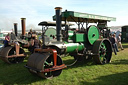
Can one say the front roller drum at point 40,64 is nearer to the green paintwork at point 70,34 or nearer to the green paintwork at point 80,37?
the green paintwork at point 70,34

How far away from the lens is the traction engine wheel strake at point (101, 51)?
16.5 feet

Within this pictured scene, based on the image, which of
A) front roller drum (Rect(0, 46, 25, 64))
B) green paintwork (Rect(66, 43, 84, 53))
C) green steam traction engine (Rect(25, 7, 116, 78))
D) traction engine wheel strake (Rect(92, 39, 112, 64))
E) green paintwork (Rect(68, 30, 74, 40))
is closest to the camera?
green steam traction engine (Rect(25, 7, 116, 78))

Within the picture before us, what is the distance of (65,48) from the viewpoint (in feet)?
13.7

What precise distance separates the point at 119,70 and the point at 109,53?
136 centimetres

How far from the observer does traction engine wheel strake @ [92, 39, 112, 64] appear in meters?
5.02

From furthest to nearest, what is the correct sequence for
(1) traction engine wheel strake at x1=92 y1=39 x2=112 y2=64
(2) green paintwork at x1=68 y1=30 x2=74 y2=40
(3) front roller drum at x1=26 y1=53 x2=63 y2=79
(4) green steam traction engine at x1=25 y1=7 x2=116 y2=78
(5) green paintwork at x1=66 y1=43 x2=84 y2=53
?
1. (1) traction engine wheel strake at x1=92 y1=39 x2=112 y2=64
2. (2) green paintwork at x1=68 y1=30 x2=74 y2=40
3. (5) green paintwork at x1=66 y1=43 x2=84 y2=53
4. (4) green steam traction engine at x1=25 y1=7 x2=116 y2=78
5. (3) front roller drum at x1=26 y1=53 x2=63 y2=79

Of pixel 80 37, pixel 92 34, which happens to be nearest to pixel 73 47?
pixel 80 37

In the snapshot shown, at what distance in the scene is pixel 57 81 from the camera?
3543 millimetres

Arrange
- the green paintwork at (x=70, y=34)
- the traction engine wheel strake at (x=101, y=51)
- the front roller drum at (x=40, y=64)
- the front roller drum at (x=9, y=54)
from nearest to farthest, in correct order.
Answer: the front roller drum at (x=40, y=64)
the green paintwork at (x=70, y=34)
the traction engine wheel strake at (x=101, y=51)
the front roller drum at (x=9, y=54)

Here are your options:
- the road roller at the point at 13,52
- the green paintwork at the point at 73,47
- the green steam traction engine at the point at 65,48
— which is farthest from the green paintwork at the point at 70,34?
the road roller at the point at 13,52

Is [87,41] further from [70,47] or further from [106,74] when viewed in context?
[106,74]

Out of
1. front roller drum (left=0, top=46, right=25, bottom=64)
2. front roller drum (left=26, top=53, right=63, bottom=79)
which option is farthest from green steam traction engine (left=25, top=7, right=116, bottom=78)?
front roller drum (left=0, top=46, right=25, bottom=64)

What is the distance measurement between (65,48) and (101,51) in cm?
190

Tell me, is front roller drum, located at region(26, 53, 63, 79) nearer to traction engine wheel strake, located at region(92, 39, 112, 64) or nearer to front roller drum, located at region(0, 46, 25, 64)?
traction engine wheel strake, located at region(92, 39, 112, 64)
